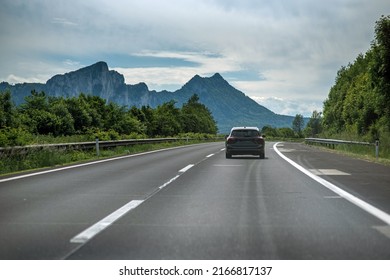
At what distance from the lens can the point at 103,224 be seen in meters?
6.21

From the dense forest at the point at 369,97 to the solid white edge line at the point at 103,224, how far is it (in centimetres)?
1968

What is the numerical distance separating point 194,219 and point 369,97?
4100 cm

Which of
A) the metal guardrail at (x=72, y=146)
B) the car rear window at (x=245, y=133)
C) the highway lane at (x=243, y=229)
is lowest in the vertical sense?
the highway lane at (x=243, y=229)

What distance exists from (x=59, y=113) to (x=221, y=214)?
188 feet

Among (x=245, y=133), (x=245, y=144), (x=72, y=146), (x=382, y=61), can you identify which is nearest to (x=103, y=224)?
(x=72, y=146)

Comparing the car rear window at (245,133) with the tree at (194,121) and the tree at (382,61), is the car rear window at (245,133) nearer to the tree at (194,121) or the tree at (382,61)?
the tree at (382,61)

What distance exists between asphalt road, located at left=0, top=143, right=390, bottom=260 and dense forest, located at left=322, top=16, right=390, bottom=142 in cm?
1448

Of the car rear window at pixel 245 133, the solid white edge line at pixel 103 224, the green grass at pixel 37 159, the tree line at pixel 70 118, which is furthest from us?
the tree line at pixel 70 118

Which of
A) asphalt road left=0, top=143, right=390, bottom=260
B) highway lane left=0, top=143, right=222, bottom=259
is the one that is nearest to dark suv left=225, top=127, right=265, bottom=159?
highway lane left=0, top=143, right=222, bottom=259

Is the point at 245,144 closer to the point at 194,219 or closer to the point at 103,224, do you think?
the point at 194,219

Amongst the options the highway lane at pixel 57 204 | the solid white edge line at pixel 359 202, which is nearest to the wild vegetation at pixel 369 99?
the solid white edge line at pixel 359 202

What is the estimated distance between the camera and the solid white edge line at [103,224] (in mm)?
5352
